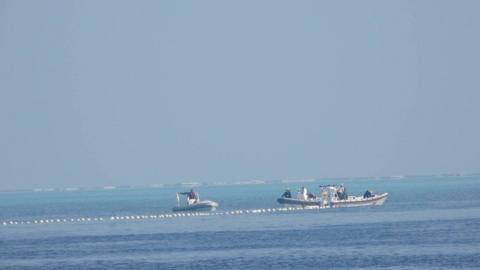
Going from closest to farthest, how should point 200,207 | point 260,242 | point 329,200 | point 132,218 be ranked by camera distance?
point 260,242
point 132,218
point 329,200
point 200,207

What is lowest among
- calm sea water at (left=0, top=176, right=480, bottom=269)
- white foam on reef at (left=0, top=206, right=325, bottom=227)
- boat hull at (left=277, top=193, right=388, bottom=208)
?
calm sea water at (left=0, top=176, right=480, bottom=269)

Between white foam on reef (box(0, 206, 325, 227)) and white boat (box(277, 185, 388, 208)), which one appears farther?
white boat (box(277, 185, 388, 208))

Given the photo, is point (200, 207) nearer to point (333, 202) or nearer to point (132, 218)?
point (132, 218)

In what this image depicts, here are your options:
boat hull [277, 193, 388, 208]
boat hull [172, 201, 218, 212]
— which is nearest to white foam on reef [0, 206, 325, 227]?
boat hull [277, 193, 388, 208]

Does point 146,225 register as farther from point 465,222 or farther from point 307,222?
point 465,222

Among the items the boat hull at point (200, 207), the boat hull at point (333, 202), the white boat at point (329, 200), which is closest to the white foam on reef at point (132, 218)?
the boat hull at point (333, 202)

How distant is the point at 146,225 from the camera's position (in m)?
101

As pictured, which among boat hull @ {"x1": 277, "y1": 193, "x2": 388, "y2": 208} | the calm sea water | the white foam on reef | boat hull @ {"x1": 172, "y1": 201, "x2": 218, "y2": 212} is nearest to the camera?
the calm sea water

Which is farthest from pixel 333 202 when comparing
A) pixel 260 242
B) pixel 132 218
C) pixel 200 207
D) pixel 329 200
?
pixel 260 242

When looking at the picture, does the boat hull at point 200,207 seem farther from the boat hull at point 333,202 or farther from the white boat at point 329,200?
the boat hull at point 333,202

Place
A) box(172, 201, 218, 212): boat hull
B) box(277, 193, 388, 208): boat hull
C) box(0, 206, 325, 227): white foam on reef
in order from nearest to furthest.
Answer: box(0, 206, 325, 227): white foam on reef → box(277, 193, 388, 208): boat hull → box(172, 201, 218, 212): boat hull

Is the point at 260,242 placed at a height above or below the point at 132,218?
below

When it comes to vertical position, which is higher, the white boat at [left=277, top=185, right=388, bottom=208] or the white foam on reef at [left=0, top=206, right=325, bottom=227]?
the white boat at [left=277, top=185, right=388, bottom=208]

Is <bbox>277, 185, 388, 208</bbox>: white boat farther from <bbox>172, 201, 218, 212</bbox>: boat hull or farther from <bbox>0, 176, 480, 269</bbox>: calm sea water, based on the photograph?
<bbox>0, 176, 480, 269</bbox>: calm sea water
